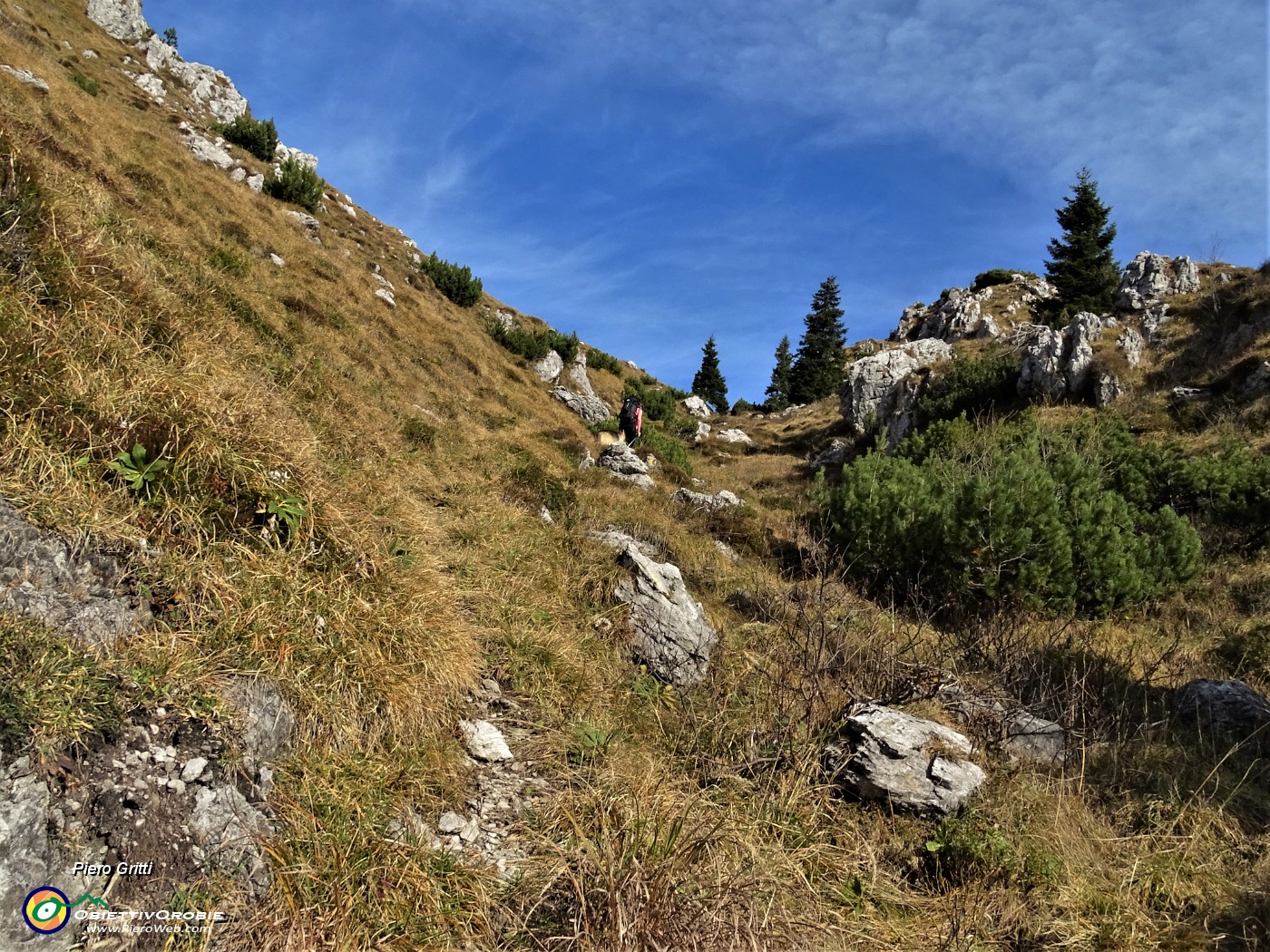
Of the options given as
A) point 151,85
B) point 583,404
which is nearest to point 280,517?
point 583,404

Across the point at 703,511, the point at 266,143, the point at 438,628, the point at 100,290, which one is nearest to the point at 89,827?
the point at 438,628

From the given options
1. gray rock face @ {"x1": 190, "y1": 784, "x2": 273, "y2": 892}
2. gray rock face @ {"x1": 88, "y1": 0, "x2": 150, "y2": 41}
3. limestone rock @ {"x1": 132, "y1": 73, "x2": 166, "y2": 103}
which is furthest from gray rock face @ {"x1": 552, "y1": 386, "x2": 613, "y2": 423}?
gray rock face @ {"x1": 88, "y1": 0, "x2": 150, "y2": 41}

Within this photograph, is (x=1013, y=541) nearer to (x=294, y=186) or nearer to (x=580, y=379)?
(x=580, y=379)

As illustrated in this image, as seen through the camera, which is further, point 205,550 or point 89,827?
point 205,550

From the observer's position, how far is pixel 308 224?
19.3m

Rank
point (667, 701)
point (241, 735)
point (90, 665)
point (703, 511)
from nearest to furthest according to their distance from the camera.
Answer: point (90, 665) < point (241, 735) < point (667, 701) < point (703, 511)

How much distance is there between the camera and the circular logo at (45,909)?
84.6 inches

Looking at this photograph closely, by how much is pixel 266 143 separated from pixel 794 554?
2773 centimetres

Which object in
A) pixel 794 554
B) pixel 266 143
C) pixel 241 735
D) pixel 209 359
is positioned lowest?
pixel 241 735

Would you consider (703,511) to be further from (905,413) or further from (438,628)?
(905,413)

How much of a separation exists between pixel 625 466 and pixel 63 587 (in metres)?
12.0

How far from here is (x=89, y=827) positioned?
2436 mm

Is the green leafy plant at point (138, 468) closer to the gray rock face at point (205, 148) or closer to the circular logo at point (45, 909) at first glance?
the circular logo at point (45, 909)

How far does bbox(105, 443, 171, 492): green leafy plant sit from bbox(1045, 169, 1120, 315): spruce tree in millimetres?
36492
